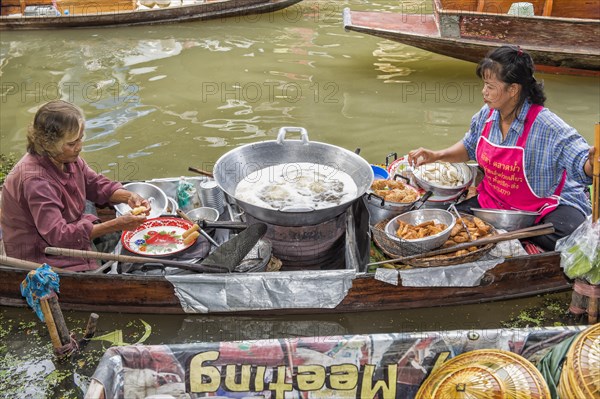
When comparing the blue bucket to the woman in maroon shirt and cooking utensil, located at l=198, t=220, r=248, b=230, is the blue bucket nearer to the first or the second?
cooking utensil, located at l=198, t=220, r=248, b=230

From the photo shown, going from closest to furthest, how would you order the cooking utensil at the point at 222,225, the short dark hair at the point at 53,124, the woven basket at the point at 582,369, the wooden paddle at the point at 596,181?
the woven basket at the point at 582,369 → the wooden paddle at the point at 596,181 → the short dark hair at the point at 53,124 → the cooking utensil at the point at 222,225

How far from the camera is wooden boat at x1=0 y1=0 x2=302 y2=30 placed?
10797mm

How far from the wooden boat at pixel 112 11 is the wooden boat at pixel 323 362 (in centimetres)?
938

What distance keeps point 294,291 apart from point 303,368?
3.16 feet

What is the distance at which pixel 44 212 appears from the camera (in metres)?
3.48

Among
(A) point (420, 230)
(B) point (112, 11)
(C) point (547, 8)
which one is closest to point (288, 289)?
(A) point (420, 230)

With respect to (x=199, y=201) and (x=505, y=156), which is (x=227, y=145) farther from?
(x=505, y=156)

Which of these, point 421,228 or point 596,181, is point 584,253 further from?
point 421,228

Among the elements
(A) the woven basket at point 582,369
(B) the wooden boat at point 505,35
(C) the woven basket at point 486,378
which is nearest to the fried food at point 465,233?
(C) the woven basket at point 486,378

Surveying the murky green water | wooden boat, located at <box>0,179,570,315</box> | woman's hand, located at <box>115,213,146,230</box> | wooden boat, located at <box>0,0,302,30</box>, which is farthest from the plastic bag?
wooden boat, located at <box>0,0,302,30</box>

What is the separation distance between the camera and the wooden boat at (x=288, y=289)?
3672 mm

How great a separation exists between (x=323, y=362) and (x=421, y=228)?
149 cm

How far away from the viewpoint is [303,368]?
2.76 meters

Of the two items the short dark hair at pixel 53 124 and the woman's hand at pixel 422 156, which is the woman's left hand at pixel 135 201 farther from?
the woman's hand at pixel 422 156
